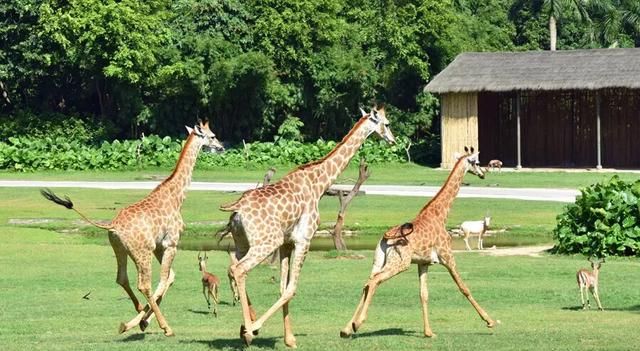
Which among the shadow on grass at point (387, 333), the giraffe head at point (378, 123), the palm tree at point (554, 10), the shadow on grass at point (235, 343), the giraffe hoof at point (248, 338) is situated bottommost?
the shadow on grass at point (387, 333)

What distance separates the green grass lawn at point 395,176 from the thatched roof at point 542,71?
11.4 ft

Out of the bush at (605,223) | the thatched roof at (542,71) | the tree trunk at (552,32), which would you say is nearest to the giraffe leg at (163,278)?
the bush at (605,223)

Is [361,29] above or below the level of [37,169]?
above

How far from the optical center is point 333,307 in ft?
63.7

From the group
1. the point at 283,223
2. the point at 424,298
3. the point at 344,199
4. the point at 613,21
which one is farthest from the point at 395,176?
the point at 283,223

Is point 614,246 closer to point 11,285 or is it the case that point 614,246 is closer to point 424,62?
point 11,285

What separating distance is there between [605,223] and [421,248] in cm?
1300

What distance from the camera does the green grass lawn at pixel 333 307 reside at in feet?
49.8

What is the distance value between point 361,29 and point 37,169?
57.0 feet

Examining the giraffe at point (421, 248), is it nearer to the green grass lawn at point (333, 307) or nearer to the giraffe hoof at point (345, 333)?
the giraffe hoof at point (345, 333)

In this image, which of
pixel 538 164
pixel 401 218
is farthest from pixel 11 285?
pixel 538 164

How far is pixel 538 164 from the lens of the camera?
60.6 meters

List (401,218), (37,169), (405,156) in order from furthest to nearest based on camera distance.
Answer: (405,156) < (37,169) < (401,218)

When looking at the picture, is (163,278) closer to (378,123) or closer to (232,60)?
(378,123)
